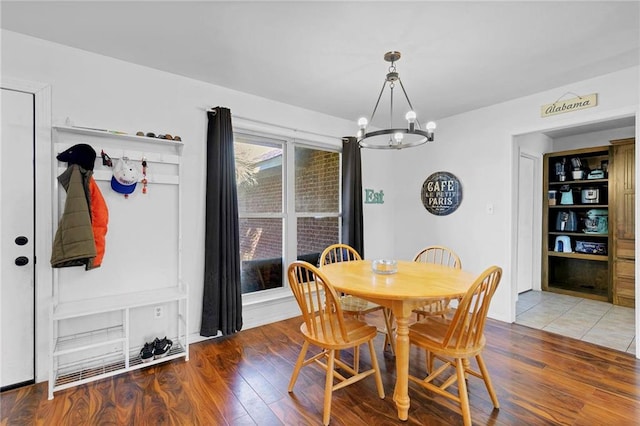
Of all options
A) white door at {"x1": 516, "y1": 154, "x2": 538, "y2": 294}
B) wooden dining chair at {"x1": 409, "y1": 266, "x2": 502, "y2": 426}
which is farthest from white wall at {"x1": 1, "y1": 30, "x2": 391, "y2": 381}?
white door at {"x1": 516, "y1": 154, "x2": 538, "y2": 294}

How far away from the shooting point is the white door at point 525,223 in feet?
14.3

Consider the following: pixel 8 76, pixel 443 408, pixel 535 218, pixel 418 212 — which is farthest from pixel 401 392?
pixel 535 218

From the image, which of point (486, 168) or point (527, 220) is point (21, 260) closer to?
point (486, 168)

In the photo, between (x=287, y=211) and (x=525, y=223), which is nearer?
(x=287, y=211)

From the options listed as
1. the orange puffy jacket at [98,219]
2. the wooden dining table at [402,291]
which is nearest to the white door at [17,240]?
the orange puffy jacket at [98,219]

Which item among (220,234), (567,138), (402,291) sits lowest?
(402,291)

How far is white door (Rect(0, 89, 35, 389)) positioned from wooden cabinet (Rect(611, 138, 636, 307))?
6.02 metres

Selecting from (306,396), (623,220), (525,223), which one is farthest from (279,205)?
(623,220)

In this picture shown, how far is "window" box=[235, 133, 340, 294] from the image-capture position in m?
3.26

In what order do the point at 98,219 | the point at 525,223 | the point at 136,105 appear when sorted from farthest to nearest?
1. the point at 525,223
2. the point at 136,105
3. the point at 98,219

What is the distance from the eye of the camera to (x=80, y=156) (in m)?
2.19

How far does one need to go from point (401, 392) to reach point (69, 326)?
7.80 feet

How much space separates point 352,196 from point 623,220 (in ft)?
11.1

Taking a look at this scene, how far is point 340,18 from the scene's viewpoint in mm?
1899
